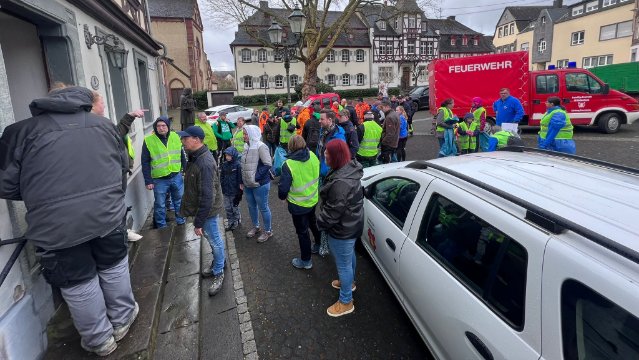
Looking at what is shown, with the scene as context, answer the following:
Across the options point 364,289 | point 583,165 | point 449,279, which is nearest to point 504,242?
point 449,279

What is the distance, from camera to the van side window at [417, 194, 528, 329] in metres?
1.79

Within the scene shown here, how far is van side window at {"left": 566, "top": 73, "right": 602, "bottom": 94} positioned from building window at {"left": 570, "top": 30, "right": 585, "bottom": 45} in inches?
1240

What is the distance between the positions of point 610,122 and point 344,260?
14.1 meters

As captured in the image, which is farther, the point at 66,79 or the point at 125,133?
the point at 125,133

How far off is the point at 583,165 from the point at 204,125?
285 inches

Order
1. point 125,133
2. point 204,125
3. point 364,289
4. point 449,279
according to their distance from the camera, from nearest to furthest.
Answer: point 449,279 → point 364,289 → point 125,133 → point 204,125

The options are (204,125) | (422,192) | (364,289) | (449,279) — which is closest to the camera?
(449,279)

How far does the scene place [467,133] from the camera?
665 cm

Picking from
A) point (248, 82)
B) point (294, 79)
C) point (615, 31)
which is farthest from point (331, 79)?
point (615, 31)

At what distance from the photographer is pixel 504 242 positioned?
1914 mm

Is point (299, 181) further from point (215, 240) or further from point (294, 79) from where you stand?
point (294, 79)

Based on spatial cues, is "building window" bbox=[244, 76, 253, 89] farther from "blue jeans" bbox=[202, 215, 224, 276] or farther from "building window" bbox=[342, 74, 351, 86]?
"blue jeans" bbox=[202, 215, 224, 276]

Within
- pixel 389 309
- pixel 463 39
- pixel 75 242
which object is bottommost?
pixel 389 309

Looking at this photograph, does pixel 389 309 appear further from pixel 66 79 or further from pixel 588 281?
pixel 66 79
